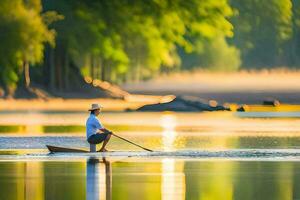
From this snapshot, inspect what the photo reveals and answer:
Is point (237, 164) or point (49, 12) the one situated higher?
point (49, 12)

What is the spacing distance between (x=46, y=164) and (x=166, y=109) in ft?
149

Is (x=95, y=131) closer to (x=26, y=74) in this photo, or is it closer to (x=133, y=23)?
(x=26, y=74)

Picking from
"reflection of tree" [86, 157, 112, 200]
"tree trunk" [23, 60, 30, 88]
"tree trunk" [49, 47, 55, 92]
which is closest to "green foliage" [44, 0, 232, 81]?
"tree trunk" [49, 47, 55, 92]

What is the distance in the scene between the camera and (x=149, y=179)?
79.5 ft

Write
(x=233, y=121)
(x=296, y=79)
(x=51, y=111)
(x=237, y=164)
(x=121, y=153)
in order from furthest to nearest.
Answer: (x=296, y=79), (x=51, y=111), (x=233, y=121), (x=121, y=153), (x=237, y=164)

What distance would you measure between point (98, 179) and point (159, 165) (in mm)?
4105

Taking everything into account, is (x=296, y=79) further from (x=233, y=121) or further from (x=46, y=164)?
(x=46, y=164)

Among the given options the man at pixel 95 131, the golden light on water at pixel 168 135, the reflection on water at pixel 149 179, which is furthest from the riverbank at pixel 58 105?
Result: the reflection on water at pixel 149 179

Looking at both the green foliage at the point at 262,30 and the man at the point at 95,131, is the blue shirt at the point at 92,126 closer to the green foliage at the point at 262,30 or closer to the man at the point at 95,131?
the man at the point at 95,131

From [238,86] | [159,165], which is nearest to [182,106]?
[238,86]

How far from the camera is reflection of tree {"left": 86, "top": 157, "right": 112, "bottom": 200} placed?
69.2ft

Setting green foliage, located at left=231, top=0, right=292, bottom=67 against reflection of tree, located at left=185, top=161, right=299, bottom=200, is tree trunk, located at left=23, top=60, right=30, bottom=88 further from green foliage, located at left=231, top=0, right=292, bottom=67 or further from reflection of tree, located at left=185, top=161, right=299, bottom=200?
green foliage, located at left=231, top=0, right=292, bottom=67

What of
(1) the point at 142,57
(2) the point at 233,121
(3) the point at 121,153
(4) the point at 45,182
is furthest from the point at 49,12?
(4) the point at 45,182

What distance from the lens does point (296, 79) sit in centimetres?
10362
